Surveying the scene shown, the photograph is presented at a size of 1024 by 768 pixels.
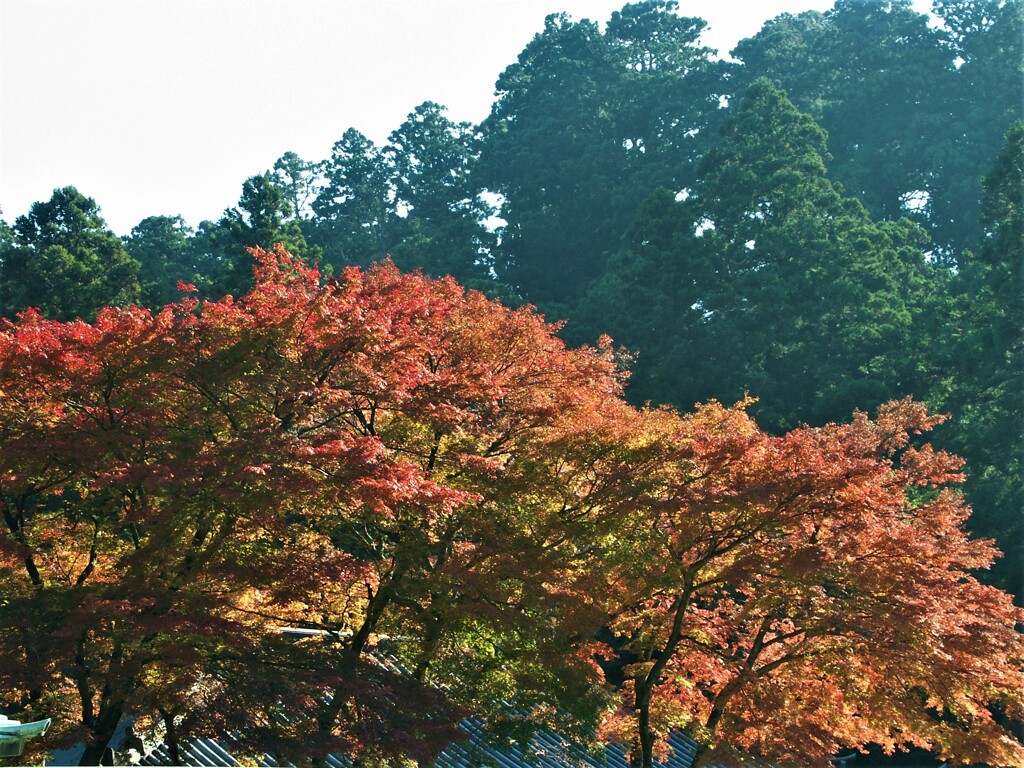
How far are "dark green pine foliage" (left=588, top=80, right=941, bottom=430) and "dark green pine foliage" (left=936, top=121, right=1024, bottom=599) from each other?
1.34 metres

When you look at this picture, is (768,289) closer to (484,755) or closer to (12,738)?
(484,755)

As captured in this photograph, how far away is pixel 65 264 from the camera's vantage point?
26656 mm

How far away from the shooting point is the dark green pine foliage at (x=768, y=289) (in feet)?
90.3

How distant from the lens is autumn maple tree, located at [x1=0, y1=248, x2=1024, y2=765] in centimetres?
964

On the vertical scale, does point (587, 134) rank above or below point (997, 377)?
above

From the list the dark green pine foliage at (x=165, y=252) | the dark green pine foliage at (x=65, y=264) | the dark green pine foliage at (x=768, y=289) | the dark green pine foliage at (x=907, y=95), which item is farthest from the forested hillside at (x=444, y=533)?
the dark green pine foliage at (x=907, y=95)

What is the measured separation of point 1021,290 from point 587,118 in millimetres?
22867

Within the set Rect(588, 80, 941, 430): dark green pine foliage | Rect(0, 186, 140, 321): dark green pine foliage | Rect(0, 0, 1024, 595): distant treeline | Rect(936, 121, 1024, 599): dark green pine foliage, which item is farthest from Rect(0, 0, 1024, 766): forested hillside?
Rect(0, 186, 140, 321): dark green pine foliage

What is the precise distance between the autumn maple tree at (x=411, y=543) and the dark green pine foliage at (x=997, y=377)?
35.8ft

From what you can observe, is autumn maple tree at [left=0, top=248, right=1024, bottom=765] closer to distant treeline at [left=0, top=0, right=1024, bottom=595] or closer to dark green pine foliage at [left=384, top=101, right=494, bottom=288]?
distant treeline at [left=0, top=0, right=1024, bottom=595]

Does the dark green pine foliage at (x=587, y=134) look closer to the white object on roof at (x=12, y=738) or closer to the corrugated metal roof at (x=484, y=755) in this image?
the corrugated metal roof at (x=484, y=755)

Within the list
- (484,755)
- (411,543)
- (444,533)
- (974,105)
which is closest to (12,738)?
(411,543)

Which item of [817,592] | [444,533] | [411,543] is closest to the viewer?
[411,543]

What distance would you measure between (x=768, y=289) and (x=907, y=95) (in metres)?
20.9
